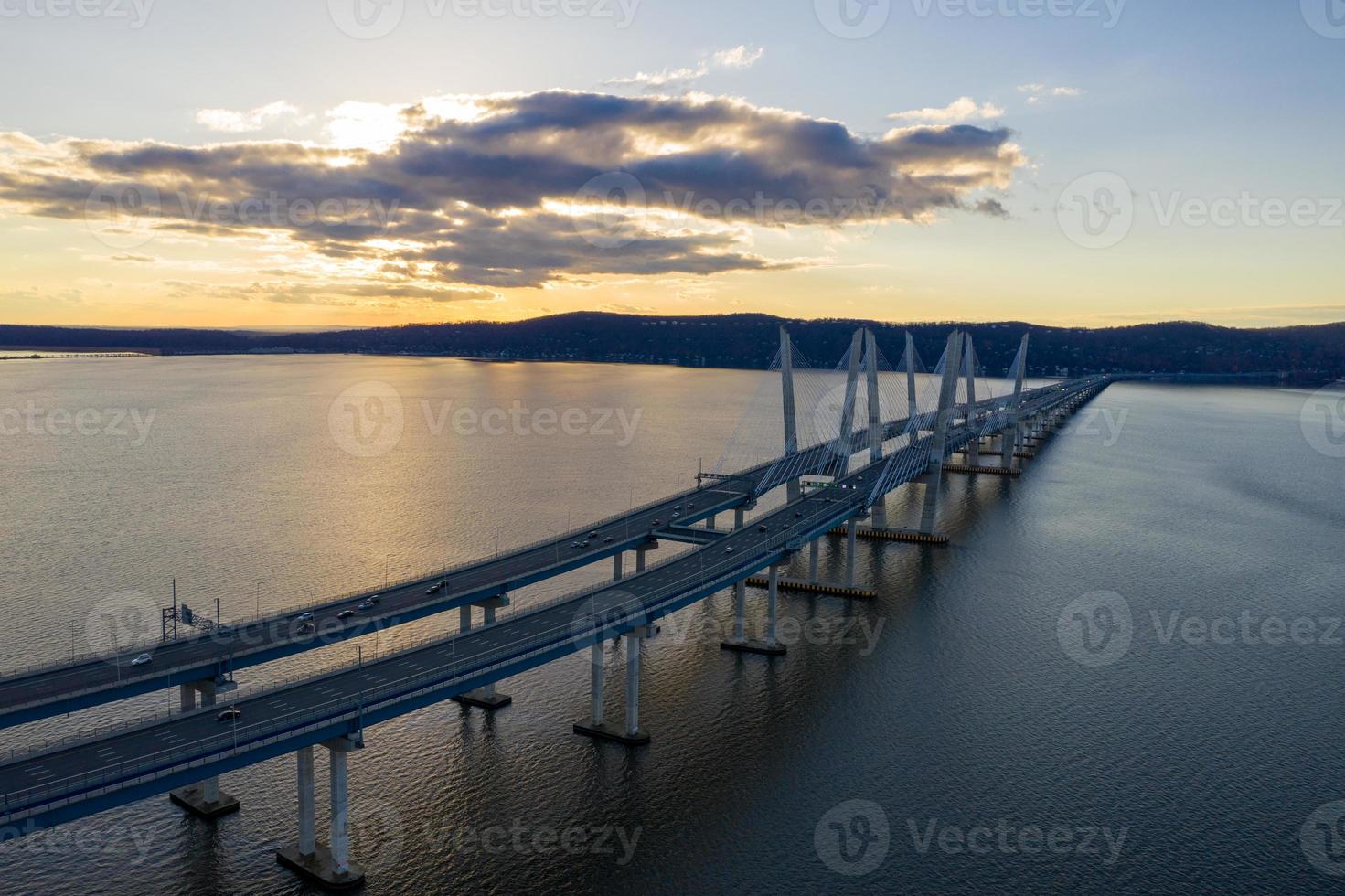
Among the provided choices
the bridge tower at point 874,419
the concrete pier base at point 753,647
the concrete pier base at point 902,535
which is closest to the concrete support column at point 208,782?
the concrete pier base at point 753,647

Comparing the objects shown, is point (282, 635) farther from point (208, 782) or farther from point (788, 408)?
point (788, 408)

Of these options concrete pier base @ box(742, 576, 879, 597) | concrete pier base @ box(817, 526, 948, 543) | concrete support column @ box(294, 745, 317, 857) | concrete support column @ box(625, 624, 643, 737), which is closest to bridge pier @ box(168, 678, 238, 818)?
concrete support column @ box(294, 745, 317, 857)

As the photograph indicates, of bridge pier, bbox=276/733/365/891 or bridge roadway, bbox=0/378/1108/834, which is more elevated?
bridge roadway, bbox=0/378/1108/834

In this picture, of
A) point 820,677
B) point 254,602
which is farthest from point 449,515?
point 820,677

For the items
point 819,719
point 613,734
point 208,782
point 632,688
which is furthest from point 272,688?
point 819,719

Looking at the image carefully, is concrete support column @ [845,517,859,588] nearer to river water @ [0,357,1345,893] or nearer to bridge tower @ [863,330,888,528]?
river water @ [0,357,1345,893]

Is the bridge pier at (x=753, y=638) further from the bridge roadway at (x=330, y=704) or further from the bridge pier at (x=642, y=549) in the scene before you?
the bridge pier at (x=642, y=549)
